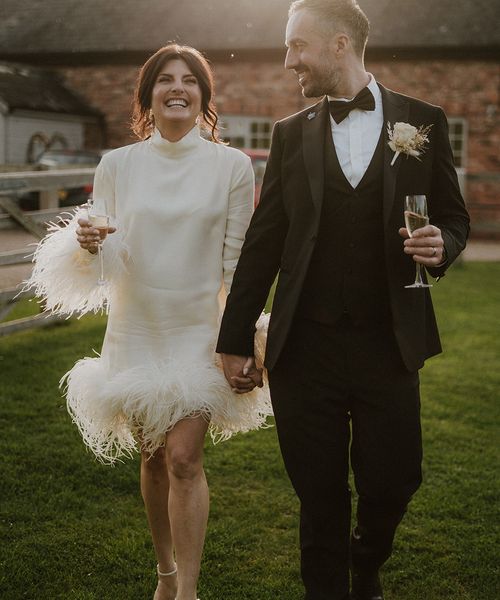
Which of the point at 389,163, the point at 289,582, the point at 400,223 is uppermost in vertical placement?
the point at 389,163

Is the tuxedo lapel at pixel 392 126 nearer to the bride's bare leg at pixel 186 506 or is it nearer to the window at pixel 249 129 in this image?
the bride's bare leg at pixel 186 506

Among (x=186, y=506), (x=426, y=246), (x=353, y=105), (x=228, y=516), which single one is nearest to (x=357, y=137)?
(x=353, y=105)

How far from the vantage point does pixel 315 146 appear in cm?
283

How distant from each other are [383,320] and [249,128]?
65.2 ft

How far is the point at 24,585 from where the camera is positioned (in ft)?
11.2

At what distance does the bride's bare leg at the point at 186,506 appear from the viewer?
2.99m

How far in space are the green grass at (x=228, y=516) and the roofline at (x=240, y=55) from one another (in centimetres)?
1436

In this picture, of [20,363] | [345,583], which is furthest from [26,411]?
[345,583]

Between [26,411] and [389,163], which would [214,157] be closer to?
[389,163]

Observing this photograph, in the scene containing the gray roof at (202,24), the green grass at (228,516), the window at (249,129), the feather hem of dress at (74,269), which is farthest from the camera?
the window at (249,129)

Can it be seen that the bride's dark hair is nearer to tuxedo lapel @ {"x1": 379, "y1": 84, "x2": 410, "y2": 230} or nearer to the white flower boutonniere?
tuxedo lapel @ {"x1": 379, "y1": 84, "x2": 410, "y2": 230}

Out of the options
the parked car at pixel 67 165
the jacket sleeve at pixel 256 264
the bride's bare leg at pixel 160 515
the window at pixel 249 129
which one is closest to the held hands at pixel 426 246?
the jacket sleeve at pixel 256 264

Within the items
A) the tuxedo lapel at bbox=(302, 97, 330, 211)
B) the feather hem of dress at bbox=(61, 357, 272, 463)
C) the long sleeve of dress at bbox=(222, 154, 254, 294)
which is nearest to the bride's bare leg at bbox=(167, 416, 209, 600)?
the feather hem of dress at bbox=(61, 357, 272, 463)

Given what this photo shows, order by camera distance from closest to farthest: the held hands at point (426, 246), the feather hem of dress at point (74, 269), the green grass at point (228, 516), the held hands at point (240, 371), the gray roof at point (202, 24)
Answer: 1. the held hands at point (426, 246)
2. the held hands at point (240, 371)
3. the feather hem of dress at point (74, 269)
4. the green grass at point (228, 516)
5. the gray roof at point (202, 24)
